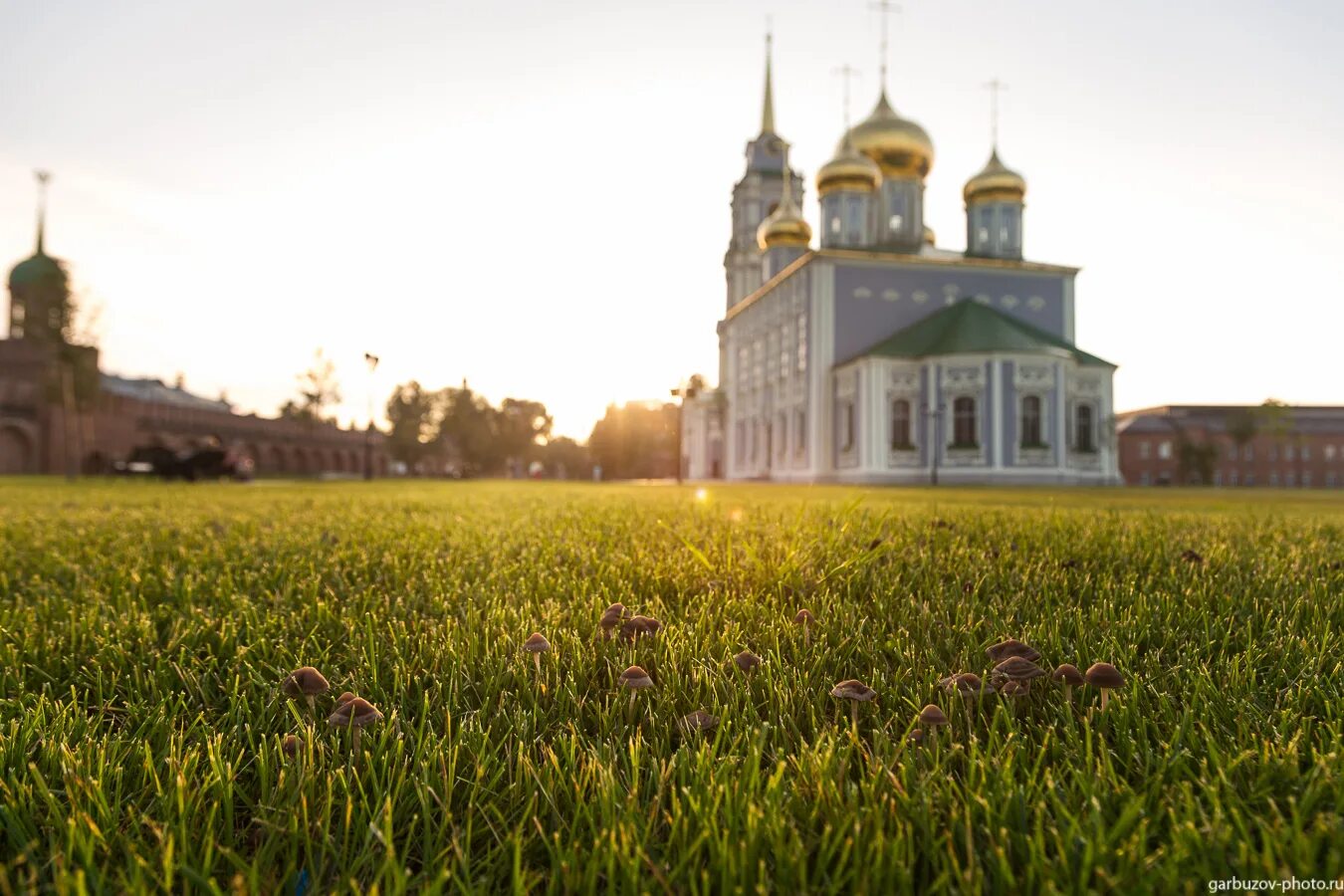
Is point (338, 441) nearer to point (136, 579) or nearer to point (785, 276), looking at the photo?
point (785, 276)

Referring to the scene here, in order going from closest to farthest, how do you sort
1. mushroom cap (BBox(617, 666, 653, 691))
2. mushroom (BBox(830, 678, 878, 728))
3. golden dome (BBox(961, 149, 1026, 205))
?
mushroom (BBox(830, 678, 878, 728)), mushroom cap (BBox(617, 666, 653, 691)), golden dome (BBox(961, 149, 1026, 205))

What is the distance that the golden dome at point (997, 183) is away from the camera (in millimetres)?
44469

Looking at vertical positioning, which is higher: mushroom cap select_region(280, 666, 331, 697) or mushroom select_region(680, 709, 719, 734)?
mushroom cap select_region(280, 666, 331, 697)

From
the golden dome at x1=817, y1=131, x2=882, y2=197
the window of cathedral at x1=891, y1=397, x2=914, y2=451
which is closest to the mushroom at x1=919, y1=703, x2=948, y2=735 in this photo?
the window of cathedral at x1=891, y1=397, x2=914, y2=451

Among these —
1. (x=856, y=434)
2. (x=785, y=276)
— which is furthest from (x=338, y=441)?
(x=856, y=434)

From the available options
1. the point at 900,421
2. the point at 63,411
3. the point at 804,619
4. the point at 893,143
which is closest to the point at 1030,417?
the point at 900,421

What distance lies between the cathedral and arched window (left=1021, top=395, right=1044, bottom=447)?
0.08 meters

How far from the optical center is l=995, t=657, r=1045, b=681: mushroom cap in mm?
1564

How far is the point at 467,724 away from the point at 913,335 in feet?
132

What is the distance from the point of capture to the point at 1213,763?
137 cm

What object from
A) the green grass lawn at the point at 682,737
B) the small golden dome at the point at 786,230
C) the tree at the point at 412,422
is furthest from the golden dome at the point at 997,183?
the tree at the point at 412,422

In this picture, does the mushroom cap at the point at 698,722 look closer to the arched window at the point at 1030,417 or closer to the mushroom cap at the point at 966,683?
the mushroom cap at the point at 966,683

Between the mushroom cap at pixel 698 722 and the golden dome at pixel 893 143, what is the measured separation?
48308mm

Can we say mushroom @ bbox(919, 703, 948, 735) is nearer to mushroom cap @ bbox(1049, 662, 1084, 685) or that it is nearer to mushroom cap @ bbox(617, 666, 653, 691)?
mushroom cap @ bbox(1049, 662, 1084, 685)
